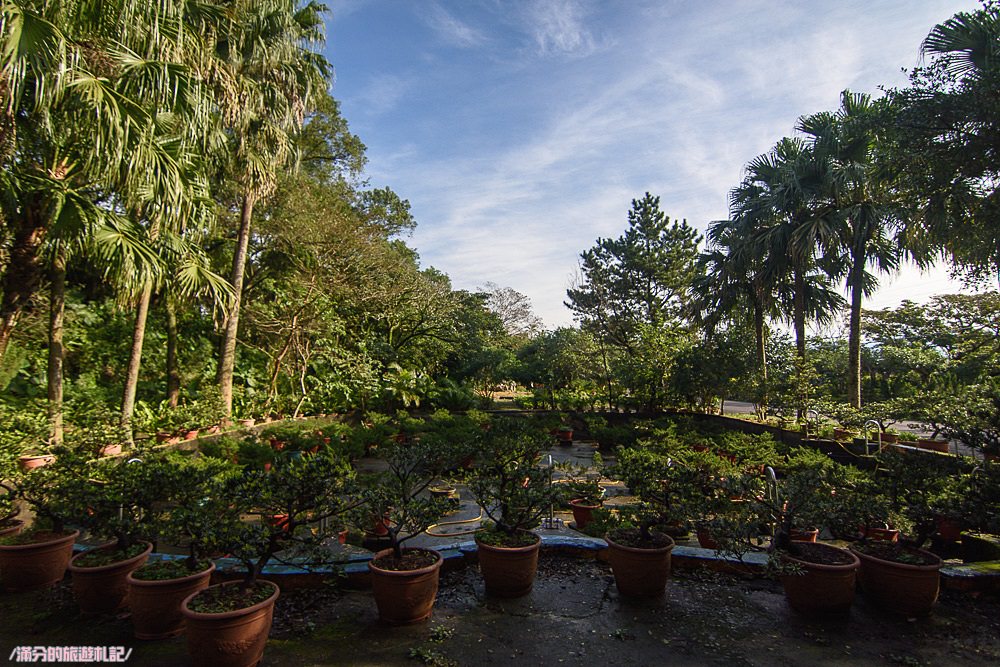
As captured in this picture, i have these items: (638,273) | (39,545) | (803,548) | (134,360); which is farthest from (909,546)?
(638,273)

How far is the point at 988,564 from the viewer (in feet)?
13.8

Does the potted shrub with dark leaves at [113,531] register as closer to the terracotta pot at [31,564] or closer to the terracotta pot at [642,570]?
the terracotta pot at [31,564]

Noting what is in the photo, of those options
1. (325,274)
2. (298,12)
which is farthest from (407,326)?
(298,12)

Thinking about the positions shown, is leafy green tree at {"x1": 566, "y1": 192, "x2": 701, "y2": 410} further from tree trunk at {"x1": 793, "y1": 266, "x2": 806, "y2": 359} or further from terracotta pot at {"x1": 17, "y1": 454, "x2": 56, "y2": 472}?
terracotta pot at {"x1": 17, "y1": 454, "x2": 56, "y2": 472}

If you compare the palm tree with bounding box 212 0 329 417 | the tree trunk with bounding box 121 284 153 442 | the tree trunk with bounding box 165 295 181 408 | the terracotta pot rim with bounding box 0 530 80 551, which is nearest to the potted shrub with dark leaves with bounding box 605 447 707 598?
the terracotta pot rim with bounding box 0 530 80 551

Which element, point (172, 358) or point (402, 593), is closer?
point (402, 593)

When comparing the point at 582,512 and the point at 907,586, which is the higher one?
the point at 907,586

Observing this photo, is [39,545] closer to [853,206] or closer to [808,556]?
[808,556]

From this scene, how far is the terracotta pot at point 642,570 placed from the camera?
3.67m

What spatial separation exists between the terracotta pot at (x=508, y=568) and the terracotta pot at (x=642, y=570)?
674 millimetres

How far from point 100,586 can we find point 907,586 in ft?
18.1

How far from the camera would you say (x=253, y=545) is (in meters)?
2.87

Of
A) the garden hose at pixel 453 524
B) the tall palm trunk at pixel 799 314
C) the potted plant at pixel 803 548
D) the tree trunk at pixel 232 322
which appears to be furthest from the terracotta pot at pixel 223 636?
the tall palm trunk at pixel 799 314

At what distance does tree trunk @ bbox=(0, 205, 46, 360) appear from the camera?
5.62m
